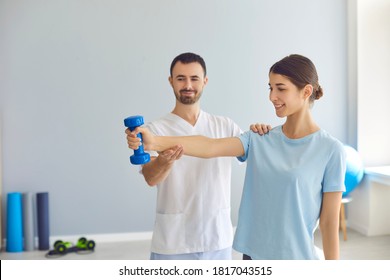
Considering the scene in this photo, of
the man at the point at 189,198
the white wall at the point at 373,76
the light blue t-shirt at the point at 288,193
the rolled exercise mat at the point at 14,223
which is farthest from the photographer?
the white wall at the point at 373,76

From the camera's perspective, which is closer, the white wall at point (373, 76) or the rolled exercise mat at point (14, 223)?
the rolled exercise mat at point (14, 223)

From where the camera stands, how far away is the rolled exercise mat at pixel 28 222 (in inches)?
150

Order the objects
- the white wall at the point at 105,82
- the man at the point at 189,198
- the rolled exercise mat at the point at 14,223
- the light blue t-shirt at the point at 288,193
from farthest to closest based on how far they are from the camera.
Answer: the white wall at the point at 105,82 → the rolled exercise mat at the point at 14,223 → the man at the point at 189,198 → the light blue t-shirt at the point at 288,193

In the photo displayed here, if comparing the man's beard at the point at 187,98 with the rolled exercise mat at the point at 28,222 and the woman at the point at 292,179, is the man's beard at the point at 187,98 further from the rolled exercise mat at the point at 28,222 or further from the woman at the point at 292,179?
Answer: the rolled exercise mat at the point at 28,222

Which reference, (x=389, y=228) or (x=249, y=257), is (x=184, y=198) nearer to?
(x=249, y=257)

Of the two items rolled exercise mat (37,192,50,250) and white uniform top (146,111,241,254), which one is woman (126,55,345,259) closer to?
white uniform top (146,111,241,254)

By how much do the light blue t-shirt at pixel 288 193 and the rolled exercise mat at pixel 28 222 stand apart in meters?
2.73

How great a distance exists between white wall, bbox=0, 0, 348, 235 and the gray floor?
0.23 meters

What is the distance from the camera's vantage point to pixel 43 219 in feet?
12.6

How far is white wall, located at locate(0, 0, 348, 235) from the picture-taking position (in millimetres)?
3893

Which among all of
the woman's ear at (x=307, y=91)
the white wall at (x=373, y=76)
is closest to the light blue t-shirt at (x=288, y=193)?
the woman's ear at (x=307, y=91)

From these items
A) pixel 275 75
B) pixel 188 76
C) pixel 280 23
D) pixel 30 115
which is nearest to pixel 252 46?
pixel 280 23

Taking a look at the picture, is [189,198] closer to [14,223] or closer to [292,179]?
[292,179]

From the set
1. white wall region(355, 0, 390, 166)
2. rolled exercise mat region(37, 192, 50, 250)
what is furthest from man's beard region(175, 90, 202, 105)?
white wall region(355, 0, 390, 166)
